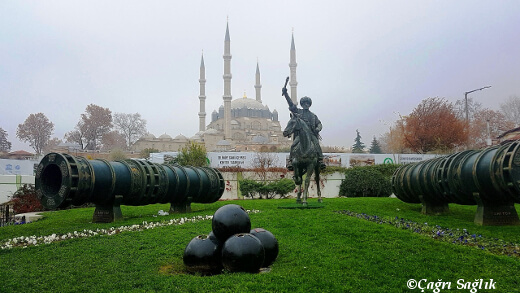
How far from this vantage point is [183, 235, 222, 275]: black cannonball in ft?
17.0

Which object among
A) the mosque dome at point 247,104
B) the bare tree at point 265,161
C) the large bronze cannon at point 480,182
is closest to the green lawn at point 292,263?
the large bronze cannon at point 480,182

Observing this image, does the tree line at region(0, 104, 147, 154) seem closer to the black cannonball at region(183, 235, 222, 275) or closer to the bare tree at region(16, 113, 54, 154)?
the bare tree at region(16, 113, 54, 154)

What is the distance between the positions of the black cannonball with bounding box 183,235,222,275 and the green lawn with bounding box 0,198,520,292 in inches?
7.3

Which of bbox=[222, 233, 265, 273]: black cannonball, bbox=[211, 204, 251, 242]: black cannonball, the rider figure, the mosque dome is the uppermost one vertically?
the mosque dome

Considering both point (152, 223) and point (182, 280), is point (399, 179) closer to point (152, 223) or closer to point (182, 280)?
point (152, 223)

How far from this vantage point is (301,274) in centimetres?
475

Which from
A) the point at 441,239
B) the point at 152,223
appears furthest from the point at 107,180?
the point at 441,239

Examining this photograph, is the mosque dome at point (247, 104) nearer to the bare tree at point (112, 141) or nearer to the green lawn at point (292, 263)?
the bare tree at point (112, 141)

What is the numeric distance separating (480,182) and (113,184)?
301 inches

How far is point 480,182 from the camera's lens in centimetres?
789

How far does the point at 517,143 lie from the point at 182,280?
634 cm

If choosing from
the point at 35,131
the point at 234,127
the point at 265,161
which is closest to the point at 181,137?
the point at 234,127

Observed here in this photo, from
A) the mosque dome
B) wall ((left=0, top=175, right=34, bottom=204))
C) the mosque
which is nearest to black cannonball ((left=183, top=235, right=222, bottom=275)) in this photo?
wall ((left=0, top=175, right=34, bottom=204))

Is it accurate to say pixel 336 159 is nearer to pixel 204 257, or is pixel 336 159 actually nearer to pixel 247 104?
pixel 204 257
